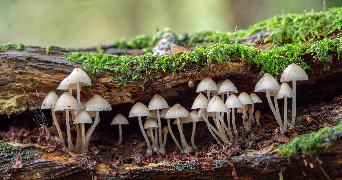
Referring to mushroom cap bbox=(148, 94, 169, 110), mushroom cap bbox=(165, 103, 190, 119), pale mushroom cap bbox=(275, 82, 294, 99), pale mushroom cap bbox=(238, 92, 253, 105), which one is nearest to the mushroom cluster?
mushroom cap bbox=(148, 94, 169, 110)

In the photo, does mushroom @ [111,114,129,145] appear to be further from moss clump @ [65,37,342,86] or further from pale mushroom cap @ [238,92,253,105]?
pale mushroom cap @ [238,92,253,105]

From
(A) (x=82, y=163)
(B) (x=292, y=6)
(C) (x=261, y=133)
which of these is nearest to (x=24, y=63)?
(A) (x=82, y=163)

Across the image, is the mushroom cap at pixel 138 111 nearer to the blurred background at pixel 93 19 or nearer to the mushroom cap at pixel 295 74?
the mushroom cap at pixel 295 74

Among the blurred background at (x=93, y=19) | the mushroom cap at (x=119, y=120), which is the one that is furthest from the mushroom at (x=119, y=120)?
the blurred background at (x=93, y=19)

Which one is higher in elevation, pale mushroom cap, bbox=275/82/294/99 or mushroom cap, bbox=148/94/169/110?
pale mushroom cap, bbox=275/82/294/99

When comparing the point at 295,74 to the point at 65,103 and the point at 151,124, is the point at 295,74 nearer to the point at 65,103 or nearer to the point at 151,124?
the point at 151,124

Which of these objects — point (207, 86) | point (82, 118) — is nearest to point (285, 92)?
point (207, 86)
